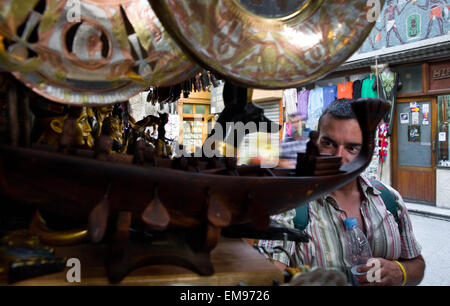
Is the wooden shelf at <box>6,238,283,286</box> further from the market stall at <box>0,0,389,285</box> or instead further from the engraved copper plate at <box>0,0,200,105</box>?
the engraved copper plate at <box>0,0,200,105</box>

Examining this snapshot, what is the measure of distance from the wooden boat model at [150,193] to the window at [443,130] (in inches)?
244

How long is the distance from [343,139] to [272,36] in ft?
2.72

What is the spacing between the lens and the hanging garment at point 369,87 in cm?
632

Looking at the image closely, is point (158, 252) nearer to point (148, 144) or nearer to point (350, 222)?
point (148, 144)

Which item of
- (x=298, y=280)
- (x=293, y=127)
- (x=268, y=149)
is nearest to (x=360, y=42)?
(x=293, y=127)

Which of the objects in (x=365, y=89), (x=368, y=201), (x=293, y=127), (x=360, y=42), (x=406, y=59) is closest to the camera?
(x=360, y=42)

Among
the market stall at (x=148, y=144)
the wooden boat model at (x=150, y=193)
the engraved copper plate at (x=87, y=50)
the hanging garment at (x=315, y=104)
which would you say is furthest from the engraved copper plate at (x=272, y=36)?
the hanging garment at (x=315, y=104)

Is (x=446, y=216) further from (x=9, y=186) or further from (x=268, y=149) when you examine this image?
(x=9, y=186)

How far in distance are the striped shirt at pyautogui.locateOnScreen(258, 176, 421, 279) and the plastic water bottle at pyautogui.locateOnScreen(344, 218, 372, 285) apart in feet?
0.09

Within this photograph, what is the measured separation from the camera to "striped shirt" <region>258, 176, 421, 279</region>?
133 centimetres

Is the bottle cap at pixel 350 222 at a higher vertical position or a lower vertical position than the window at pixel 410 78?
lower

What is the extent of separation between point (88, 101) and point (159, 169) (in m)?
0.25

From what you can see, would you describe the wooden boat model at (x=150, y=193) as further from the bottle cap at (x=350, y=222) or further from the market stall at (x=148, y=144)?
the bottle cap at (x=350, y=222)
